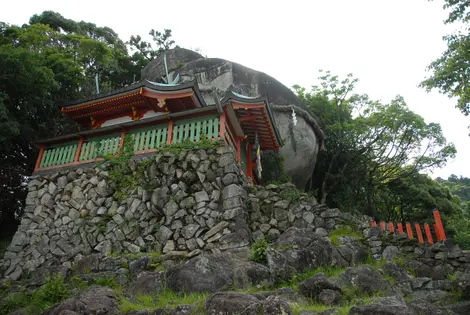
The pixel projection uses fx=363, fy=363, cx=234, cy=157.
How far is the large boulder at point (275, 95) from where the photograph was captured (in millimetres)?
20172

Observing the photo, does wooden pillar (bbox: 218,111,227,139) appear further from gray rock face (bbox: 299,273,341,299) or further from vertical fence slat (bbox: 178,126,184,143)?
gray rock face (bbox: 299,273,341,299)

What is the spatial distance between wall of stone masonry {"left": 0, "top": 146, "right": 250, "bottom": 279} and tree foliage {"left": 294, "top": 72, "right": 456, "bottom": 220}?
37.6ft

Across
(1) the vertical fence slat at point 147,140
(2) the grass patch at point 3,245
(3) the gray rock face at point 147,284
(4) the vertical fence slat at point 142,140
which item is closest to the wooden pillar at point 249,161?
(1) the vertical fence slat at point 147,140

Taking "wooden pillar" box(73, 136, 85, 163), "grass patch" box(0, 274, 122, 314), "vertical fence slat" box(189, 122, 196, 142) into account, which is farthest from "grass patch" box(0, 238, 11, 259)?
"vertical fence slat" box(189, 122, 196, 142)

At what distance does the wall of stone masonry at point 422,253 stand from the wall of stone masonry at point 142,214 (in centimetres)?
370

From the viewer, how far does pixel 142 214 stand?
1157 centimetres

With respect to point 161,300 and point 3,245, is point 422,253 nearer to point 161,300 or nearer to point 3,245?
point 161,300

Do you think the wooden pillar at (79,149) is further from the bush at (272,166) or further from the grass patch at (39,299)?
the bush at (272,166)

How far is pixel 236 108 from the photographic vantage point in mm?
13266

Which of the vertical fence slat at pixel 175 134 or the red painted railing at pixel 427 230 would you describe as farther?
the vertical fence slat at pixel 175 134

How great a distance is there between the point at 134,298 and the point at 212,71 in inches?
673

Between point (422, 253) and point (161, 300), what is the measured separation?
6.72 metres

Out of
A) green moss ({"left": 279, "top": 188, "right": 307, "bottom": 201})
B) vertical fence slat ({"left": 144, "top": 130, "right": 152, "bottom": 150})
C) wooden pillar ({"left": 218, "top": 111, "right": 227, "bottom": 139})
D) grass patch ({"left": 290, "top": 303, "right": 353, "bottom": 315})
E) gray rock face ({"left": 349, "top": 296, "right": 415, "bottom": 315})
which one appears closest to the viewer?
gray rock face ({"left": 349, "top": 296, "right": 415, "bottom": 315})

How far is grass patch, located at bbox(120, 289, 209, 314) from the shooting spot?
6996 mm
